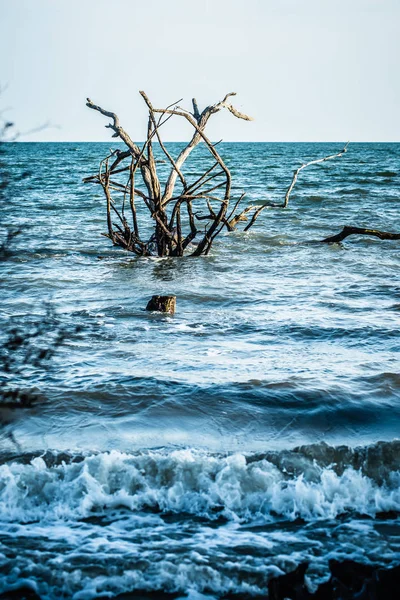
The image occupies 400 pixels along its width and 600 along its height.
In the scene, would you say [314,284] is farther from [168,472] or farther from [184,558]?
[184,558]

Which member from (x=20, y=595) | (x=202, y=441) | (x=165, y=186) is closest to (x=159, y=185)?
(x=165, y=186)

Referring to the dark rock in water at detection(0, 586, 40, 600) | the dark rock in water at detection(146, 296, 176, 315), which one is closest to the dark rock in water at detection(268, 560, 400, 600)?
the dark rock in water at detection(0, 586, 40, 600)

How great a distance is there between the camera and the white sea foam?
11.7 feet

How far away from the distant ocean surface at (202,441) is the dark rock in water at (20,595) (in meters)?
0.05

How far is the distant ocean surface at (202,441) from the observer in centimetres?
310

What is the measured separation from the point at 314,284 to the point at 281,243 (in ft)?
14.5

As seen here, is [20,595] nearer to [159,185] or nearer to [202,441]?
[202,441]

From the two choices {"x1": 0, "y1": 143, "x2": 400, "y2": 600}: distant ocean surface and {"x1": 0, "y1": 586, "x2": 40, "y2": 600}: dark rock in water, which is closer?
{"x1": 0, "y1": 586, "x2": 40, "y2": 600}: dark rock in water

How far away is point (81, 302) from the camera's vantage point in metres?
8.52

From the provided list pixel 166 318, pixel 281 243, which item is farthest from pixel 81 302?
pixel 281 243

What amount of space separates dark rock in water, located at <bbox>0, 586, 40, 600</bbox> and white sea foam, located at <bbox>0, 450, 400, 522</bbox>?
625mm

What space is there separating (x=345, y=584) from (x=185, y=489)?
119cm

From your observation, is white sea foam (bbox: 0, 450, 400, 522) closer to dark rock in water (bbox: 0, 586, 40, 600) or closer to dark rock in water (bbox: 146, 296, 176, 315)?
dark rock in water (bbox: 0, 586, 40, 600)

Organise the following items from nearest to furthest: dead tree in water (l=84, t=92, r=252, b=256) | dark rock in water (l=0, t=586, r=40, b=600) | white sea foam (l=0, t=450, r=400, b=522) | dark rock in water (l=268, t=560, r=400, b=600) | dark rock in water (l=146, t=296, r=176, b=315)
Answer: dark rock in water (l=268, t=560, r=400, b=600) → dark rock in water (l=0, t=586, r=40, b=600) → white sea foam (l=0, t=450, r=400, b=522) → dark rock in water (l=146, t=296, r=176, b=315) → dead tree in water (l=84, t=92, r=252, b=256)
